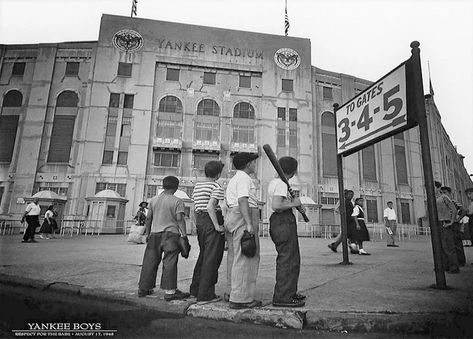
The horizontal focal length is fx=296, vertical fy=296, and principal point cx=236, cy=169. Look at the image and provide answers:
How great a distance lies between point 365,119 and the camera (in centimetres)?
Result: 496

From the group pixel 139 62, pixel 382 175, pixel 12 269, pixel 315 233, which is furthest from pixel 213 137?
pixel 12 269

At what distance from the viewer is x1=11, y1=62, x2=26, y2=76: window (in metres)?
25.8

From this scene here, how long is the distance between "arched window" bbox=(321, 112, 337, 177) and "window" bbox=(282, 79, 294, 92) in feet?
13.3

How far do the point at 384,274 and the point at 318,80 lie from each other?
26.4 metres

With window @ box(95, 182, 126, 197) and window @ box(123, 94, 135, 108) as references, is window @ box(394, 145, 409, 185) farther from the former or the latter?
window @ box(95, 182, 126, 197)

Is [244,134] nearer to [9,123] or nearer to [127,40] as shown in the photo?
[127,40]

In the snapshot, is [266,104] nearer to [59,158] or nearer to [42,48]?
[59,158]

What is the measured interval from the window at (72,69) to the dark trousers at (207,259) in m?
27.3

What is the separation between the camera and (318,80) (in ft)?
93.3

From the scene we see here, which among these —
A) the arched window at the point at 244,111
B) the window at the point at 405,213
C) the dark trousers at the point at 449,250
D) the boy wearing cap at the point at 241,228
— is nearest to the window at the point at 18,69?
the arched window at the point at 244,111

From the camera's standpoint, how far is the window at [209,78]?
26.9 metres

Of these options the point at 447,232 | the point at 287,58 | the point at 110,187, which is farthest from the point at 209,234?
the point at 287,58

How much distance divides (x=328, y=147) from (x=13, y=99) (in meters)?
28.0

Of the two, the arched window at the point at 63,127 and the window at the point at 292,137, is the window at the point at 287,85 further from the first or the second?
the arched window at the point at 63,127
